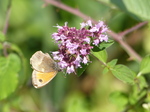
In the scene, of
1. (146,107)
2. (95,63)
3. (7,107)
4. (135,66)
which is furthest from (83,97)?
(146,107)

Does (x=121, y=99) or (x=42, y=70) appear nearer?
(x=42, y=70)

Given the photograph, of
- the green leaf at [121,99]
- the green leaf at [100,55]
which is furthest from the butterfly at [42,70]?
the green leaf at [121,99]

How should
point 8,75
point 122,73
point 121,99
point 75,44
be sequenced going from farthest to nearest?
point 8,75 → point 121,99 → point 122,73 → point 75,44

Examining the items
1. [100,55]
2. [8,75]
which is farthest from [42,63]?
[8,75]

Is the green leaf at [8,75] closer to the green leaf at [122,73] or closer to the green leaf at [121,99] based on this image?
the green leaf at [121,99]

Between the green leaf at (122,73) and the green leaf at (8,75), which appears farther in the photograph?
the green leaf at (8,75)

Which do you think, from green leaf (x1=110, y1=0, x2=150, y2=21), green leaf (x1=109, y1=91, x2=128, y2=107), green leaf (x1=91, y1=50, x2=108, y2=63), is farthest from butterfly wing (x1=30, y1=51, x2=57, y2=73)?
green leaf (x1=110, y1=0, x2=150, y2=21)

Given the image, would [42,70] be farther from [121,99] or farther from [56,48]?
[56,48]
